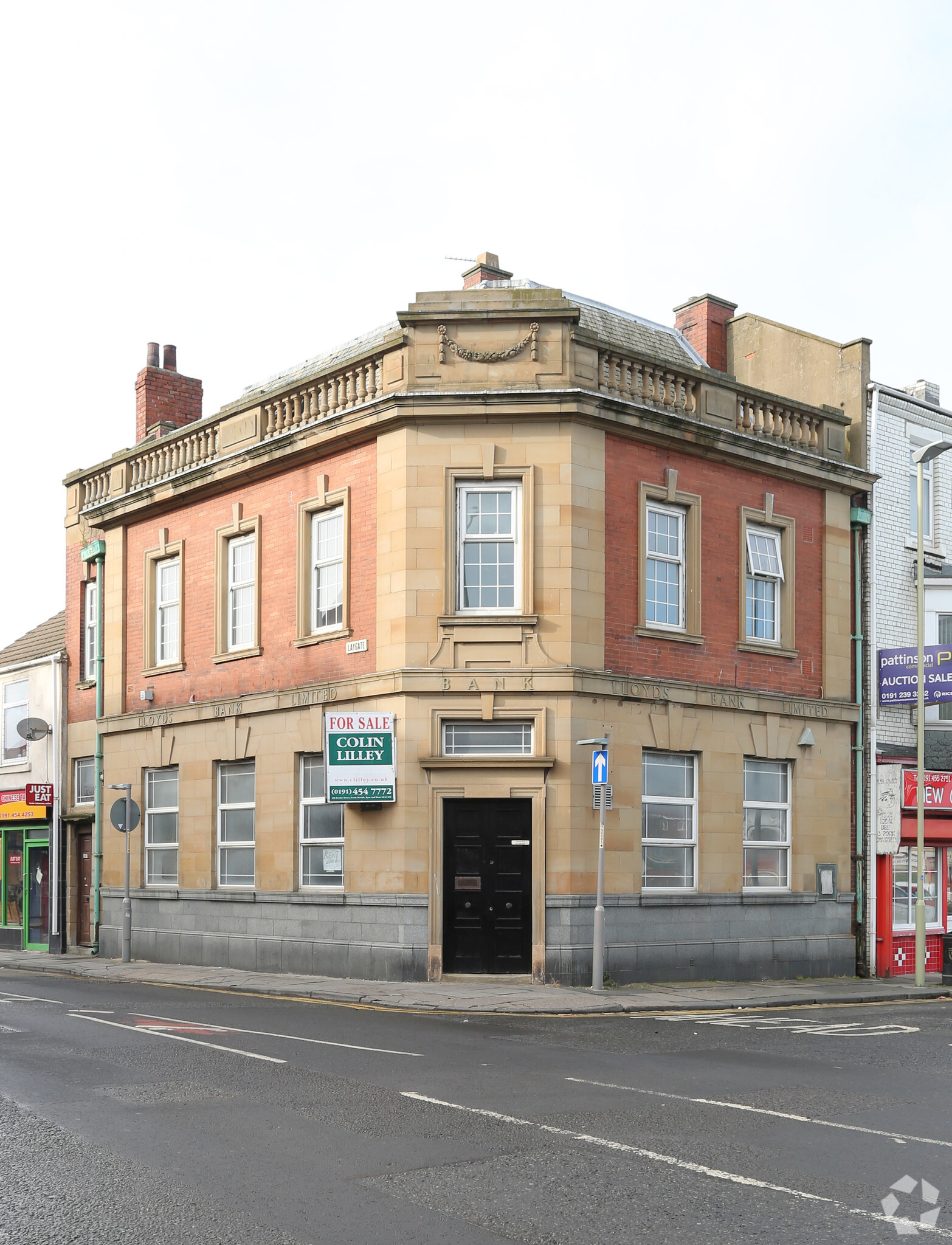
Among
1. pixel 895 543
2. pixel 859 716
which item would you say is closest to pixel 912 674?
pixel 859 716

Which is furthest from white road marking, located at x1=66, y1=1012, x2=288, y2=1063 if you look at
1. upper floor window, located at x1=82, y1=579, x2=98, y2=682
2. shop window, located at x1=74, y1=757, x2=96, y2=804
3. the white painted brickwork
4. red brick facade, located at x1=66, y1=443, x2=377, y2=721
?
the white painted brickwork

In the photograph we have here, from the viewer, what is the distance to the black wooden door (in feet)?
62.0

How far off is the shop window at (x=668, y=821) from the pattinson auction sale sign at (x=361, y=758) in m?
3.93

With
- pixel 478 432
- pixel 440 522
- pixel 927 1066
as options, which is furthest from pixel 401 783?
pixel 927 1066

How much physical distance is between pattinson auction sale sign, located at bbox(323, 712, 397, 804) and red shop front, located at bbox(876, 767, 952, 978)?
9.54 meters

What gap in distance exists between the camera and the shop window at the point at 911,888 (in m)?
23.6

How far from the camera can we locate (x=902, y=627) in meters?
24.3

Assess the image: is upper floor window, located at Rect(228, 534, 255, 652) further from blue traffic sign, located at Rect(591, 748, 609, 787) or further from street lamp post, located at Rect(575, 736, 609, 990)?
blue traffic sign, located at Rect(591, 748, 609, 787)

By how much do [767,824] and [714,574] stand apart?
14.1 feet

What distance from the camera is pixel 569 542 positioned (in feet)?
63.8

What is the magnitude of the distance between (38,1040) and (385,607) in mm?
8868

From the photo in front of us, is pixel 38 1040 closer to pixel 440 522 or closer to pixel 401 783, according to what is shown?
pixel 401 783

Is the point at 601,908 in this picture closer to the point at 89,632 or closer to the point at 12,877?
the point at 89,632

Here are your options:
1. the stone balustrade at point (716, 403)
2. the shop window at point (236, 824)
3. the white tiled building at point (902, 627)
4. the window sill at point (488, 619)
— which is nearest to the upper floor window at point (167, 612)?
the shop window at point (236, 824)
